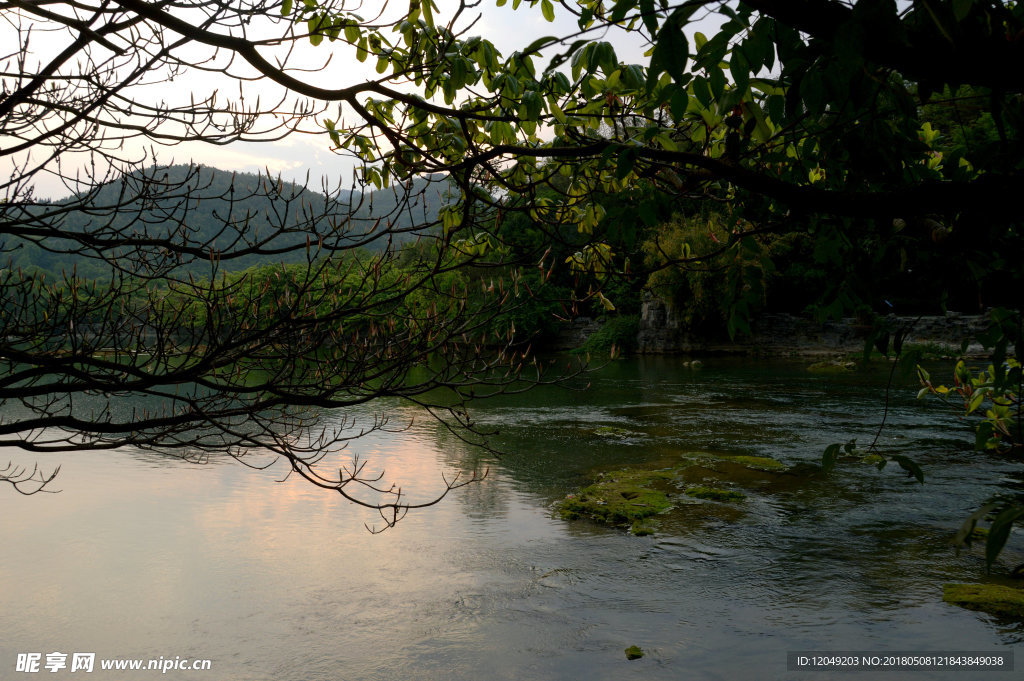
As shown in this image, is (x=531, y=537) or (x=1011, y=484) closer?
(x=531, y=537)

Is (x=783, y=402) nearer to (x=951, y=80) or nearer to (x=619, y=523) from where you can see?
(x=619, y=523)

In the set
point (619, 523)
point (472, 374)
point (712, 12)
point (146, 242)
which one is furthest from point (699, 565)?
point (712, 12)

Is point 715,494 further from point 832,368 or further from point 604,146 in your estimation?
point 832,368

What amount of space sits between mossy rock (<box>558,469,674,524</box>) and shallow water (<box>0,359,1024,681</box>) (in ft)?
1.21

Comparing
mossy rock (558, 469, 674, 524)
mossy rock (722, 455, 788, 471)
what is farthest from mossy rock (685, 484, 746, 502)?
mossy rock (722, 455, 788, 471)

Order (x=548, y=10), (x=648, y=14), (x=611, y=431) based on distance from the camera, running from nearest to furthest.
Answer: (x=648, y=14), (x=548, y=10), (x=611, y=431)

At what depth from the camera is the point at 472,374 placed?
4.46 metres

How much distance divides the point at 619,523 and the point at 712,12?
904cm

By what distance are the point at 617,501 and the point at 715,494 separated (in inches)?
62.6

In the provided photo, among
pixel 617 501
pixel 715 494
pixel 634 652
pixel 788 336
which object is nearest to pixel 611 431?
pixel 715 494

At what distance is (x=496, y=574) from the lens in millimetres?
8633

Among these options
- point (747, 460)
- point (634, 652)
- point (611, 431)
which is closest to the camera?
point (634, 652)

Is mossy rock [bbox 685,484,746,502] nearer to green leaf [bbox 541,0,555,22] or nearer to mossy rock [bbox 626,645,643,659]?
mossy rock [bbox 626,645,643,659]

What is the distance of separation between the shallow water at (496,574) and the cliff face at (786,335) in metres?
22.0
